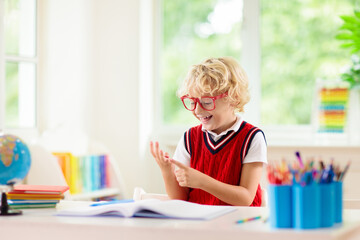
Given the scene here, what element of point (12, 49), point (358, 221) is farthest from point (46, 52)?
point (358, 221)

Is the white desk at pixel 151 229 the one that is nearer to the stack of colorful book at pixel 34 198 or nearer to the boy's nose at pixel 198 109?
the stack of colorful book at pixel 34 198

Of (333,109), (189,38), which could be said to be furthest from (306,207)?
(189,38)

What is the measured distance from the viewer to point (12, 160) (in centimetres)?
148

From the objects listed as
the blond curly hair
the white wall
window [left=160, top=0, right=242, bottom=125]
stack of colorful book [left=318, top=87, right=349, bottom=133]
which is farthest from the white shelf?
the blond curly hair

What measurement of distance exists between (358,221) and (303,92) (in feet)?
9.13

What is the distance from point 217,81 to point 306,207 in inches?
36.6

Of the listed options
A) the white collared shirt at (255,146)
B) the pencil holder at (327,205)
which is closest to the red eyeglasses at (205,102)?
the white collared shirt at (255,146)

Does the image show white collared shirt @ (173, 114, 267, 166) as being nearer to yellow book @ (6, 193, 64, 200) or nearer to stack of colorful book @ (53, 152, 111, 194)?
yellow book @ (6, 193, 64, 200)

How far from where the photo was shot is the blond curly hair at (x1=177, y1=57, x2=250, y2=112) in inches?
80.7

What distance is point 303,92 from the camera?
13.3 ft

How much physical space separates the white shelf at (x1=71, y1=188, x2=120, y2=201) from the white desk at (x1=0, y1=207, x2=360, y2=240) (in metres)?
1.96

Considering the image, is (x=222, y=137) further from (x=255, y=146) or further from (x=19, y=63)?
(x=19, y=63)

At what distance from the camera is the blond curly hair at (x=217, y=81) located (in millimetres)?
2049

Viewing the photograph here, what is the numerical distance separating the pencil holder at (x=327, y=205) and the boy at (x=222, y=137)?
69 cm
